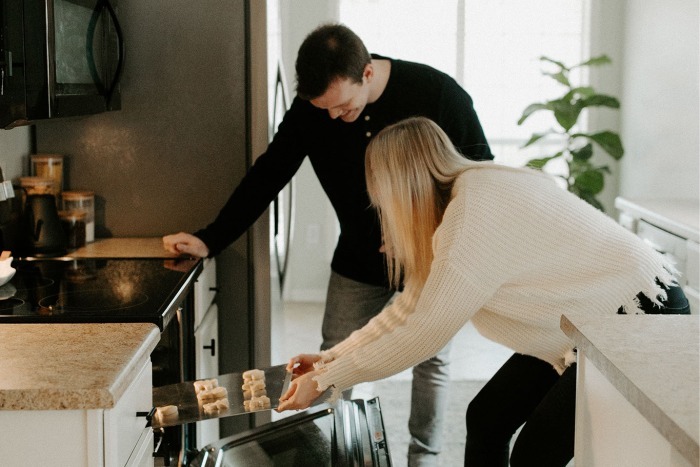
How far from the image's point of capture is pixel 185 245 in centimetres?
244

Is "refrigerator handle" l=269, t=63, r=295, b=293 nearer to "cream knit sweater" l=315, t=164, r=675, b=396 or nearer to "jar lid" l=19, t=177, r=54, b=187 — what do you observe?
"jar lid" l=19, t=177, r=54, b=187

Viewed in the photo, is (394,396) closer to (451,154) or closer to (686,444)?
(451,154)

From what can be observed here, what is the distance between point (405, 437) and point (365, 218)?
3.74ft

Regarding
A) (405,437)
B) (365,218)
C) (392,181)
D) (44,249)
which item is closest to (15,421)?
(392,181)

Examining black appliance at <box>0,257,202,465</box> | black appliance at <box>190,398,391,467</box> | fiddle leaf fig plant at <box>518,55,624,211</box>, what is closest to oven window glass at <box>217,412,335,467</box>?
black appliance at <box>190,398,391,467</box>

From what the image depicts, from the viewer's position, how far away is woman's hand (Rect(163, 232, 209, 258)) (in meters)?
2.43

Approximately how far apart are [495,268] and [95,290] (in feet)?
2.84

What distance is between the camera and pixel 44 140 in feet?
8.71

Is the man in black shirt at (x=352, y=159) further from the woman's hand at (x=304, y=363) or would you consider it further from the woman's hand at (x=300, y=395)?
the woman's hand at (x=300, y=395)

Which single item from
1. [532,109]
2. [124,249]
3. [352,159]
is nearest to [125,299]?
[124,249]

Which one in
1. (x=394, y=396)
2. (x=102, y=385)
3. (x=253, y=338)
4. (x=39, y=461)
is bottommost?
(x=394, y=396)

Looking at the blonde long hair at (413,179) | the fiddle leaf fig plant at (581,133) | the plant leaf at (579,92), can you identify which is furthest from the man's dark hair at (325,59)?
the plant leaf at (579,92)

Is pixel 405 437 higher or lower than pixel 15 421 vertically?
lower

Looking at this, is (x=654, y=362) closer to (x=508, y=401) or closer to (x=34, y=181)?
(x=508, y=401)
